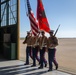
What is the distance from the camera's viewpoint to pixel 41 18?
11.0 m

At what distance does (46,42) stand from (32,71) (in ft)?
4.12

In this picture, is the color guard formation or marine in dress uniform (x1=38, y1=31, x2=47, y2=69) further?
marine in dress uniform (x1=38, y1=31, x2=47, y2=69)

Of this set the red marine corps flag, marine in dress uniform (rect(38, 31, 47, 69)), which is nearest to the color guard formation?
marine in dress uniform (rect(38, 31, 47, 69))

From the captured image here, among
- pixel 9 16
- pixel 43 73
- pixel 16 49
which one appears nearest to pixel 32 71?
pixel 43 73

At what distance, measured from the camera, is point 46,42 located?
1045 cm

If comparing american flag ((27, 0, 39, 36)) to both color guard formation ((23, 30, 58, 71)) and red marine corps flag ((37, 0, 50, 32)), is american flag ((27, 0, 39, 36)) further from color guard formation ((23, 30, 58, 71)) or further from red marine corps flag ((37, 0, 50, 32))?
red marine corps flag ((37, 0, 50, 32))

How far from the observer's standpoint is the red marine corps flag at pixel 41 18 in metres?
10.8

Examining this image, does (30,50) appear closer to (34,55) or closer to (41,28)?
(34,55)

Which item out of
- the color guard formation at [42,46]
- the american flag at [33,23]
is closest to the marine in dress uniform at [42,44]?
the color guard formation at [42,46]

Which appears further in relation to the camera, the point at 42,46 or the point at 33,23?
the point at 33,23

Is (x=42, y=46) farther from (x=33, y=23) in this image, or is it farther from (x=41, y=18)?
(x=33, y=23)

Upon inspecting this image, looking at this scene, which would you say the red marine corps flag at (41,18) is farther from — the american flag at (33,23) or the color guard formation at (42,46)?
the american flag at (33,23)

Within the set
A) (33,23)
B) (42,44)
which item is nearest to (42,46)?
(42,44)

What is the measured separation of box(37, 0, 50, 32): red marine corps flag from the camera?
10.8 metres
